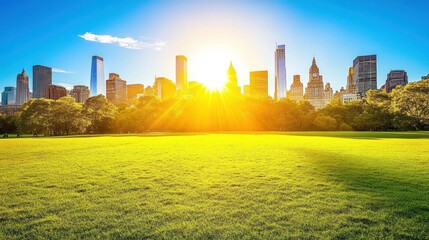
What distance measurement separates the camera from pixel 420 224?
424 centimetres

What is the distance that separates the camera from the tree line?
170ft

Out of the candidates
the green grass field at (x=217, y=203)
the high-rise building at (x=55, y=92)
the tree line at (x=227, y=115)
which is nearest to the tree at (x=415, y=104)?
the tree line at (x=227, y=115)

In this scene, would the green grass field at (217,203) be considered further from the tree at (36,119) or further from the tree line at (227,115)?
the tree at (36,119)

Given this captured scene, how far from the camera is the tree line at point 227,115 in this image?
51.8 metres

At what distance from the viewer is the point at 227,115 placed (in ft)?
203

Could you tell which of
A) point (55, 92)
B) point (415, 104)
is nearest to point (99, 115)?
point (415, 104)

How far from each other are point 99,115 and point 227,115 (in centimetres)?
3070

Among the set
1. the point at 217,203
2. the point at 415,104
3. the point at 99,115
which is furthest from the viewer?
the point at 99,115

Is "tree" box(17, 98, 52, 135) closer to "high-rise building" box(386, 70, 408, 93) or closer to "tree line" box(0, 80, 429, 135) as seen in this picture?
"tree line" box(0, 80, 429, 135)

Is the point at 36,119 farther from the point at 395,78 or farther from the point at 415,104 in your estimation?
the point at 395,78

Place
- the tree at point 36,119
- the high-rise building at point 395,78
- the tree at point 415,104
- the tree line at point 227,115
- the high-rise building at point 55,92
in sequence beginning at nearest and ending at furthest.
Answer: the tree at point 415,104, the tree at point 36,119, the tree line at point 227,115, the high-rise building at point 55,92, the high-rise building at point 395,78

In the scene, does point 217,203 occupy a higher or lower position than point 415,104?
lower

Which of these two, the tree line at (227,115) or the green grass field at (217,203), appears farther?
the tree line at (227,115)

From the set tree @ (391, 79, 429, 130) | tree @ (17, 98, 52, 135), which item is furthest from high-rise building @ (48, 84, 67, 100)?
tree @ (391, 79, 429, 130)
